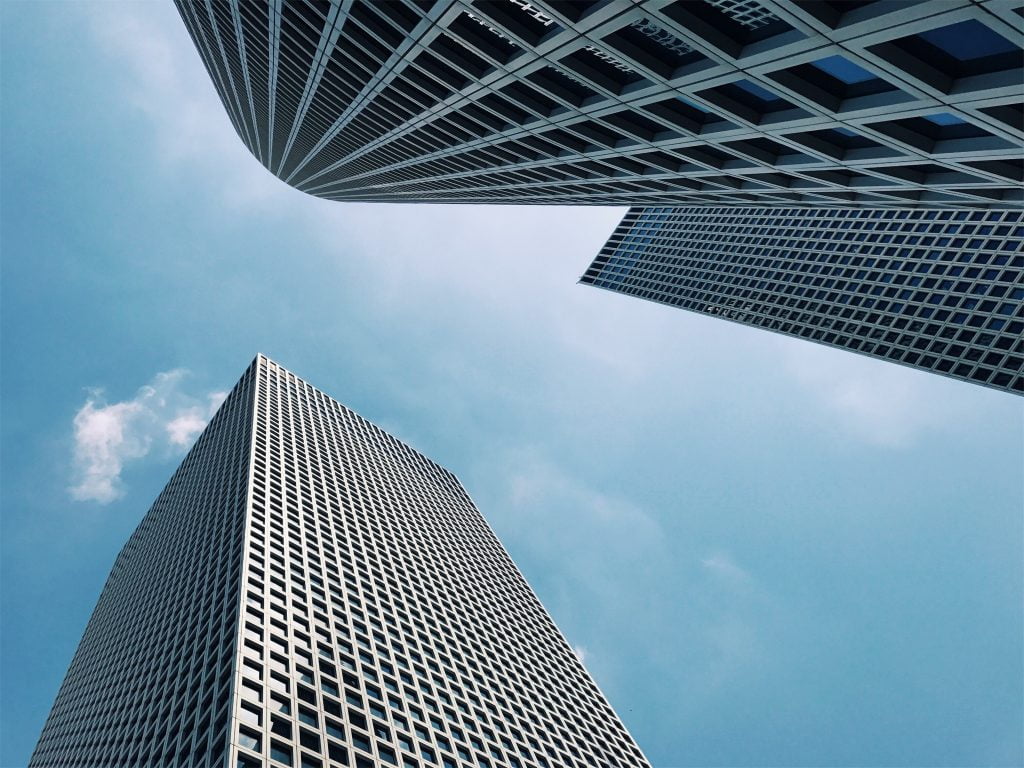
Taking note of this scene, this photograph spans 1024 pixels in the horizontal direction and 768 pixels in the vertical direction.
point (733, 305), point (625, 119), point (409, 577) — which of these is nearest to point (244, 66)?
point (625, 119)

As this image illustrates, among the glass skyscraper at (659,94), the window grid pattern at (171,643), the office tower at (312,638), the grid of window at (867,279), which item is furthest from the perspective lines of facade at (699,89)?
the grid of window at (867,279)

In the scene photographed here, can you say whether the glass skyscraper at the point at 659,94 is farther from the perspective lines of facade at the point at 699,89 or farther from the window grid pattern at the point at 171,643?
the window grid pattern at the point at 171,643

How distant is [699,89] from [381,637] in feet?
180

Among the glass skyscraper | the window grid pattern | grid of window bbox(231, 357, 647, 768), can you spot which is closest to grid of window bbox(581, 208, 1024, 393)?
grid of window bbox(231, 357, 647, 768)

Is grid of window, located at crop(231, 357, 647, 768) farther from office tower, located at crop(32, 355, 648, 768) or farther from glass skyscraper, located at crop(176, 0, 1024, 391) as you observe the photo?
glass skyscraper, located at crop(176, 0, 1024, 391)

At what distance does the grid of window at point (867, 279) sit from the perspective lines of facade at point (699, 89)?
65910mm

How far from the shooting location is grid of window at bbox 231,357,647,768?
43.0 m

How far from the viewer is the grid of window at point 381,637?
1692 inches

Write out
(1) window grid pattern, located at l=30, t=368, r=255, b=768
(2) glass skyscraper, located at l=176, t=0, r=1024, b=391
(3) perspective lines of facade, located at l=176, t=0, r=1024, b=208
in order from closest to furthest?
(3) perspective lines of facade, located at l=176, t=0, r=1024, b=208
(2) glass skyscraper, located at l=176, t=0, r=1024, b=391
(1) window grid pattern, located at l=30, t=368, r=255, b=768

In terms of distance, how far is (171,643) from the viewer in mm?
57562

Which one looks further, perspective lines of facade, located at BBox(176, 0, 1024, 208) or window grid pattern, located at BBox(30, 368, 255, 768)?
window grid pattern, located at BBox(30, 368, 255, 768)

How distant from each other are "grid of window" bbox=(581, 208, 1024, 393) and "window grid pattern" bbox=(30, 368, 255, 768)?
291ft

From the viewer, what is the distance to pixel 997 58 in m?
12.7

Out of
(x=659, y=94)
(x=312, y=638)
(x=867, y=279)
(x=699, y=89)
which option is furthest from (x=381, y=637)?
(x=867, y=279)
